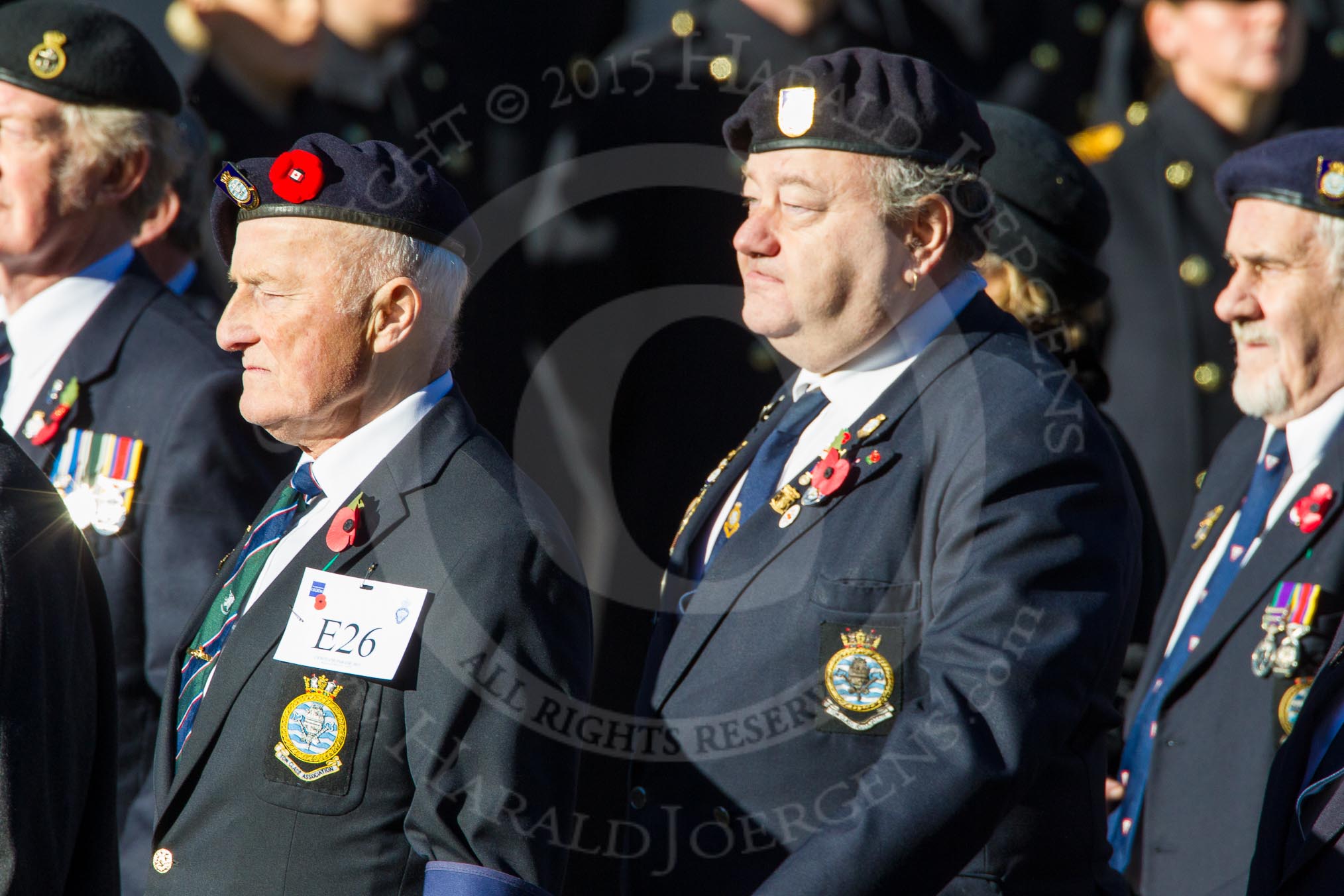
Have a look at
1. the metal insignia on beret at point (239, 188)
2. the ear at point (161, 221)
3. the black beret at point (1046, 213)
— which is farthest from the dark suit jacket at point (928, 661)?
the ear at point (161, 221)

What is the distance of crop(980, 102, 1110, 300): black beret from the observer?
136 inches

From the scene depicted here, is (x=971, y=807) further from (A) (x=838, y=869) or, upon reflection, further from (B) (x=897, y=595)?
(B) (x=897, y=595)

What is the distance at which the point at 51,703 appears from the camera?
7.22 feet

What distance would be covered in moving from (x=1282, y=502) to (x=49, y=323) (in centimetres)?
262

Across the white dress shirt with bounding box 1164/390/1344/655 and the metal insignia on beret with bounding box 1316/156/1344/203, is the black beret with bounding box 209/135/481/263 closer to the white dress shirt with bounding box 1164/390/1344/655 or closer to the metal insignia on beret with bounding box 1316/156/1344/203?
the white dress shirt with bounding box 1164/390/1344/655

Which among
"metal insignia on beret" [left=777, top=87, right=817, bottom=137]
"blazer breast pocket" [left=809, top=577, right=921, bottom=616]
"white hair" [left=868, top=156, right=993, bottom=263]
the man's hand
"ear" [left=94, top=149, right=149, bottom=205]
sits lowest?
the man's hand

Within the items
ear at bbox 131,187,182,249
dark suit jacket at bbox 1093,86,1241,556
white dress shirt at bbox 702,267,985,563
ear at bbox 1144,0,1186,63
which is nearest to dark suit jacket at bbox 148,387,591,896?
white dress shirt at bbox 702,267,985,563

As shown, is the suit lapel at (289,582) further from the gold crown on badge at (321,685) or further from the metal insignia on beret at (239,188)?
the metal insignia on beret at (239,188)

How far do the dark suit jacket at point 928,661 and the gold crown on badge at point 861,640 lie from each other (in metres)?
0.01

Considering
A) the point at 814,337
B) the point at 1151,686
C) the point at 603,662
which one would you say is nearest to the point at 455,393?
the point at 814,337

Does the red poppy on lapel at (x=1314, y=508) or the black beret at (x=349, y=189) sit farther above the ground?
the black beret at (x=349, y=189)

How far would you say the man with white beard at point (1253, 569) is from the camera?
10.2 feet

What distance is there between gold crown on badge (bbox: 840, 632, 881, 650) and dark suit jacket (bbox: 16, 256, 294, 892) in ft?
4.40

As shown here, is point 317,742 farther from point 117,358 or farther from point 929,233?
point 117,358
